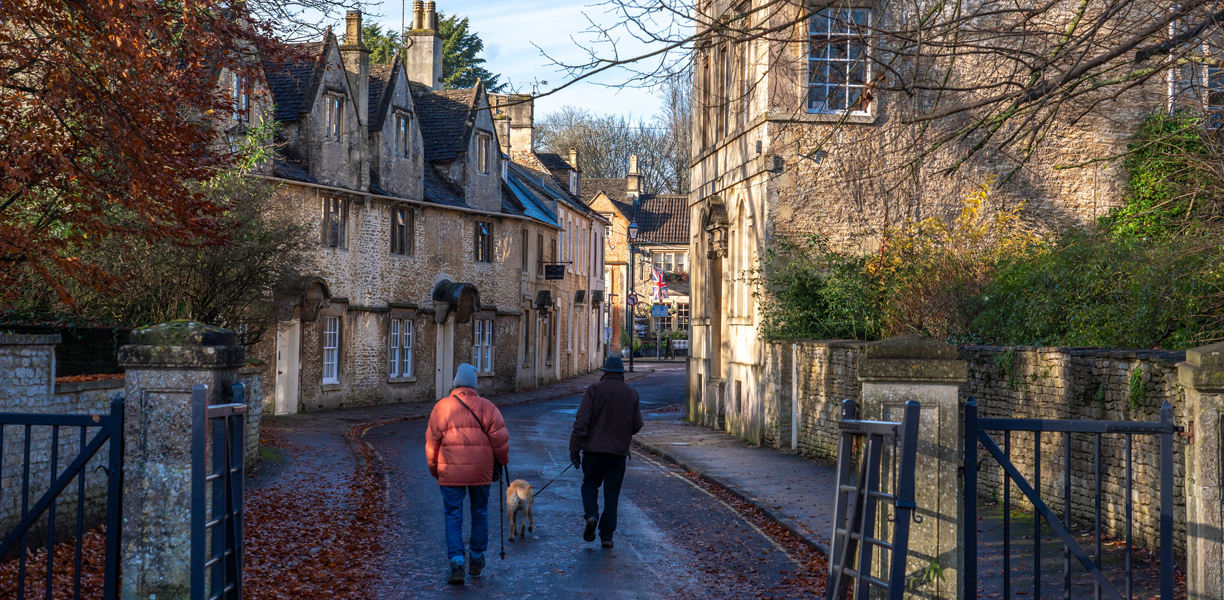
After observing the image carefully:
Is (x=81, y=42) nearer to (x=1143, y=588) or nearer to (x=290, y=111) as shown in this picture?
(x=1143, y=588)

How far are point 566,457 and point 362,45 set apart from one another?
16.8m

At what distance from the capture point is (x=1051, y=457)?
1112 centimetres

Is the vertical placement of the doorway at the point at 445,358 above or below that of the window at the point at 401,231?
below

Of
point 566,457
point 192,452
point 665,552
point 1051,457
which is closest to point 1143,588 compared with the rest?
point 1051,457

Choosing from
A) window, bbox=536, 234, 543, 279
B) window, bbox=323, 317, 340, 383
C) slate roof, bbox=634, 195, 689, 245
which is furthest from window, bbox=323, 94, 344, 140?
slate roof, bbox=634, 195, 689, 245

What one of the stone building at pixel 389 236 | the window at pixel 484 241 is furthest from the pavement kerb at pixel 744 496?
the window at pixel 484 241

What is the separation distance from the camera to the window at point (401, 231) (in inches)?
1236

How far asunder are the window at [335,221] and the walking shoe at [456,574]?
20.9m

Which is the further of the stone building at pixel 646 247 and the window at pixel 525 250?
the stone building at pixel 646 247

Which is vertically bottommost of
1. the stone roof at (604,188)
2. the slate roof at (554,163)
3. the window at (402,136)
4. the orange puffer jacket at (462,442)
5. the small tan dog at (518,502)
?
the small tan dog at (518,502)

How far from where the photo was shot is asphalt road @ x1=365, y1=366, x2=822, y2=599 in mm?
8500

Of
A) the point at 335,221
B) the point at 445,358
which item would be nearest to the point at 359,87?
the point at 335,221

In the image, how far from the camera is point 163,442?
5.90 m

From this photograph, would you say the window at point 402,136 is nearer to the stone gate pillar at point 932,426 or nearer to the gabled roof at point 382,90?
the gabled roof at point 382,90
